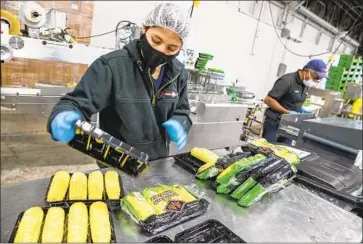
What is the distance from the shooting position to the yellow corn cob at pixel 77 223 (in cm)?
56

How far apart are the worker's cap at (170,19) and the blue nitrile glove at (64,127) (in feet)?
1.68

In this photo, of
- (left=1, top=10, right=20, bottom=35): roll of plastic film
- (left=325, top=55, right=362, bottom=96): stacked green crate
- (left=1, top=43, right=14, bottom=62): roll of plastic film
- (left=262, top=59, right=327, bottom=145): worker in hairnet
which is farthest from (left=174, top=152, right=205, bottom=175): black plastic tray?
(left=325, top=55, right=362, bottom=96): stacked green crate

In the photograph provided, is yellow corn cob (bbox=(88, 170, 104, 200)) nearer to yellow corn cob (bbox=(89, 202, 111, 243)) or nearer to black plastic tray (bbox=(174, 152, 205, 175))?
yellow corn cob (bbox=(89, 202, 111, 243))

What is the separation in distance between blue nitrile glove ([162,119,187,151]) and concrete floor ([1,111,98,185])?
182 cm

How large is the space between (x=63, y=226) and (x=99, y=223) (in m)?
0.08

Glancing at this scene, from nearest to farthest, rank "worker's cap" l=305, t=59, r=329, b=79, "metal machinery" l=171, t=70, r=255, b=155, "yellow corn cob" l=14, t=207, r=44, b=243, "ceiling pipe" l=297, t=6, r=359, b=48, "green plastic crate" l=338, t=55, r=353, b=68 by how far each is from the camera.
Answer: "yellow corn cob" l=14, t=207, r=44, b=243
"metal machinery" l=171, t=70, r=255, b=155
"worker's cap" l=305, t=59, r=329, b=79
"green plastic crate" l=338, t=55, r=353, b=68
"ceiling pipe" l=297, t=6, r=359, b=48

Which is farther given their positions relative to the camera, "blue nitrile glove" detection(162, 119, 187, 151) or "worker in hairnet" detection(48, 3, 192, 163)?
"blue nitrile glove" detection(162, 119, 187, 151)

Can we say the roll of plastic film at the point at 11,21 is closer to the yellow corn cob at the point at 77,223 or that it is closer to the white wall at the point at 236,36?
the yellow corn cob at the point at 77,223

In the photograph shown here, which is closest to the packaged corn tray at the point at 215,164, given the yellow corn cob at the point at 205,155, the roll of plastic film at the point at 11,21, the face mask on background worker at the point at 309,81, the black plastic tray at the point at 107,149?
the yellow corn cob at the point at 205,155

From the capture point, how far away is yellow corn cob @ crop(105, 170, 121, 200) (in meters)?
0.76

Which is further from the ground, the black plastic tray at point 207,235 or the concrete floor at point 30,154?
the black plastic tray at point 207,235

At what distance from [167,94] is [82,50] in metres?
0.69

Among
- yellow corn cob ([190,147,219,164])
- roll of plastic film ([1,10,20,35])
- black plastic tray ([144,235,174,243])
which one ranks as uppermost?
roll of plastic film ([1,10,20,35])

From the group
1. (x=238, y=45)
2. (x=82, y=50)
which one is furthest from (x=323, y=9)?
(x=82, y=50)
